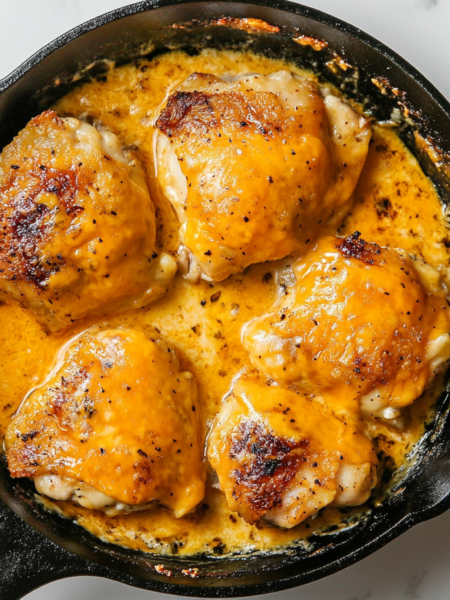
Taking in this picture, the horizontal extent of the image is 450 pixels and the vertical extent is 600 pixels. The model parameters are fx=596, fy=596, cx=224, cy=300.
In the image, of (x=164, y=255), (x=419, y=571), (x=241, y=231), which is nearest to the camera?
(x=241, y=231)

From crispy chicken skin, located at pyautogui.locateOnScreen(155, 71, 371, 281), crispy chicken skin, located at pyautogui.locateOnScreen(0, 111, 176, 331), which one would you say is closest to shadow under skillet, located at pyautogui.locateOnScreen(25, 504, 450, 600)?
crispy chicken skin, located at pyautogui.locateOnScreen(0, 111, 176, 331)

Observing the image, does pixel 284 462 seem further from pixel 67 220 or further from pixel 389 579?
pixel 67 220

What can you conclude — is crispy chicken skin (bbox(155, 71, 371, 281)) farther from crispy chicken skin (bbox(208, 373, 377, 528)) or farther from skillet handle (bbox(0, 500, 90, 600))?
skillet handle (bbox(0, 500, 90, 600))

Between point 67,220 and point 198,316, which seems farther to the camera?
point 198,316

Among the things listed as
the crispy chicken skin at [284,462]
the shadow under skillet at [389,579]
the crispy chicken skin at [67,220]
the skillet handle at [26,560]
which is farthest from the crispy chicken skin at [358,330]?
the skillet handle at [26,560]

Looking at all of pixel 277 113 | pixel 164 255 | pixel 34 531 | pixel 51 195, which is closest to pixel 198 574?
pixel 34 531

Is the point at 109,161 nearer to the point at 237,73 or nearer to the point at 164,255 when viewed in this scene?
the point at 164,255

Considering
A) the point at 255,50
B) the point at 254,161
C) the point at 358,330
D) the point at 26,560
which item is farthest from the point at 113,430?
the point at 255,50
